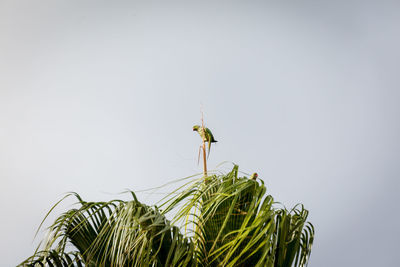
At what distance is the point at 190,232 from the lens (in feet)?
5.14

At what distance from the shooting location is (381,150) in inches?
117

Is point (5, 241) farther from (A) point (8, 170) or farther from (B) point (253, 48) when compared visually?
(B) point (253, 48)

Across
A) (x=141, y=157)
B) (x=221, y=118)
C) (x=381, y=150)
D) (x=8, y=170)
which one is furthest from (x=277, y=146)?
(x=8, y=170)

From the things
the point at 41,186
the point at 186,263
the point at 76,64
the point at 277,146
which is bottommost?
the point at 186,263

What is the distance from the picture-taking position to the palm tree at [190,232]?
1489 millimetres

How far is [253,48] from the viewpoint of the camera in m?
3.12

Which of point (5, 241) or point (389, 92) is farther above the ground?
point (389, 92)

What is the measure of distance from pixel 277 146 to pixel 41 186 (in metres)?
1.39

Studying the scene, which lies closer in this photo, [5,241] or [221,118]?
[5,241]

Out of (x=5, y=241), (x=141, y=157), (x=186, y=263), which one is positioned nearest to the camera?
(x=186, y=263)

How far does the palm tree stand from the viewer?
1.49 meters

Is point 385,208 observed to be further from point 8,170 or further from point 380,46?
point 8,170

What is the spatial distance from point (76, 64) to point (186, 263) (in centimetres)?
190

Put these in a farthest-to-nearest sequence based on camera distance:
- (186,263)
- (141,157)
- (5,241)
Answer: (141,157) < (5,241) < (186,263)
